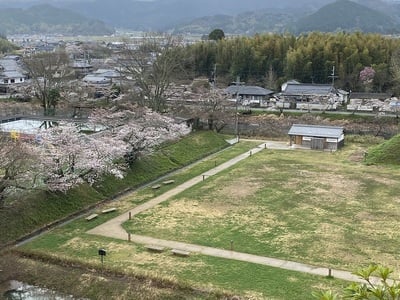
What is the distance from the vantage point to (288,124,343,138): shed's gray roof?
35.2 metres

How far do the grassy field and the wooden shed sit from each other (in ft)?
19.2

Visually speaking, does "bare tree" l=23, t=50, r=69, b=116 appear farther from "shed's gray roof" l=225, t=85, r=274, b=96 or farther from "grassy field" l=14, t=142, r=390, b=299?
"grassy field" l=14, t=142, r=390, b=299

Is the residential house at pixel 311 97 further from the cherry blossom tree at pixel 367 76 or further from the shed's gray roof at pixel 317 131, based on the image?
the shed's gray roof at pixel 317 131

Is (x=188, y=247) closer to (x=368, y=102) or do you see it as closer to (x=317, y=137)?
(x=317, y=137)

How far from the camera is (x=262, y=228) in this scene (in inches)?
759

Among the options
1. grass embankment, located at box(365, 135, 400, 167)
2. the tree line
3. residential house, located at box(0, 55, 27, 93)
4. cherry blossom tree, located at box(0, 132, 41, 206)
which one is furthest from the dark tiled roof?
residential house, located at box(0, 55, 27, 93)

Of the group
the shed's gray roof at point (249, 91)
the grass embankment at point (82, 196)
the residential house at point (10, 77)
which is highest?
the residential house at point (10, 77)

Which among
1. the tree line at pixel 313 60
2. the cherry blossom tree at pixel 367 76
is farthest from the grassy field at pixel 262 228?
the tree line at pixel 313 60

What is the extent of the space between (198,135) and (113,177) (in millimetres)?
12671

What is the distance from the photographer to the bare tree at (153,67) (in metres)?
39.7

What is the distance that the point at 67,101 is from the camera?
49625 mm

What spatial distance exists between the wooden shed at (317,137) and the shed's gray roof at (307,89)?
15.5 m

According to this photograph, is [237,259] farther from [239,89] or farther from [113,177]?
[239,89]

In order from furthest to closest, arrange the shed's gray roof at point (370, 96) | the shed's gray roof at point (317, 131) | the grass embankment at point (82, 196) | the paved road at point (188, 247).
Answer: the shed's gray roof at point (370, 96) → the shed's gray roof at point (317, 131) → the grass embankment at point (82, 196) → the paved road at point (188, 247)
